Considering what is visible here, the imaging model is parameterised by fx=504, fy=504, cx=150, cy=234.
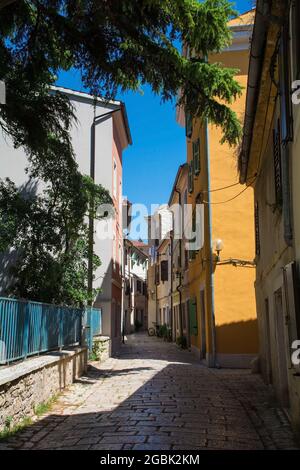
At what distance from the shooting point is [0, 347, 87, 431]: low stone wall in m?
6.16

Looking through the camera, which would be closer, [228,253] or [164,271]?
[228,253]

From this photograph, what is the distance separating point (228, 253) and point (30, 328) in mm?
8114

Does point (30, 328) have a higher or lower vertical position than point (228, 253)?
lower

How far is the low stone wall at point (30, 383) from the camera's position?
6.16 metres

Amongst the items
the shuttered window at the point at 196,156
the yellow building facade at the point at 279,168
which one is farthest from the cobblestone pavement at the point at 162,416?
the shuttered window at the point at 196,156

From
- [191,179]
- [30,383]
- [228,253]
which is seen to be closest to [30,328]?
[30,383]

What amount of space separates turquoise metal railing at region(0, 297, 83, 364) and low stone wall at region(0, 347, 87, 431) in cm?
21

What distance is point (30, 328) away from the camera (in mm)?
8242

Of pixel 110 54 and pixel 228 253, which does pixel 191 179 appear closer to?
pixel 228 253

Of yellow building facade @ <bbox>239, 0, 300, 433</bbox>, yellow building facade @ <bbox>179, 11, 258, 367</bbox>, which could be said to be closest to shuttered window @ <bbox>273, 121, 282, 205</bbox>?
yellow building facade @ <bbox>239, 0, 300, 433</bbox>

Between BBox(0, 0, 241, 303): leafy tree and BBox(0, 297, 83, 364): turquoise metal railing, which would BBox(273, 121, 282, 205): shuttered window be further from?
BBox(0, 297, 83, 364): turquoise metal railing

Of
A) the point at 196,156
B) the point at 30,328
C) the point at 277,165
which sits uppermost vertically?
the point at 196,156

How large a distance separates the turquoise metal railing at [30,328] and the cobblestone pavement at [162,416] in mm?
1012
